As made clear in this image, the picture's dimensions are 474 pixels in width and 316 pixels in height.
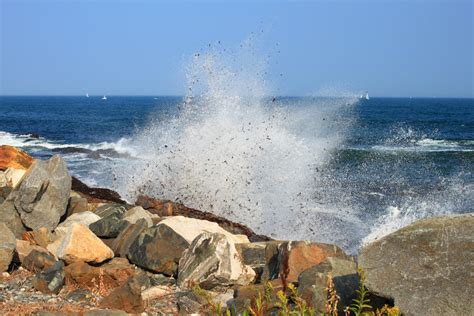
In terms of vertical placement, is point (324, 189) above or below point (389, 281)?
below

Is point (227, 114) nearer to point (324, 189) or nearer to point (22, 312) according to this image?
point (324, 189)

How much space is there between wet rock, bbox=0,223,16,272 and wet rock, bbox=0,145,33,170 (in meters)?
3.34

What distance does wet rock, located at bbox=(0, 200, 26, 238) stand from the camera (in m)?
8.10

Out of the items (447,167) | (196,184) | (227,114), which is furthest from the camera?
(447,167)

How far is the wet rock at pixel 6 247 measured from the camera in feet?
22.2

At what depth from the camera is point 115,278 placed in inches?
257

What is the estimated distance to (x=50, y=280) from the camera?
6262 millimetres

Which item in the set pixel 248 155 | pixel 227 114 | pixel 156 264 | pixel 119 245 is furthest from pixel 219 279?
pixel 227 114

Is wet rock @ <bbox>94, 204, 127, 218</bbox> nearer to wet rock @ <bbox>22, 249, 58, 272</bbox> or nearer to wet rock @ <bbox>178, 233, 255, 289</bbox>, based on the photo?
wet rock @ <bbox>22, 249, 58, 272</bbox>

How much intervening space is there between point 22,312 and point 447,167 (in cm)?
2304

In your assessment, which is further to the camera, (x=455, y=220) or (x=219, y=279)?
(x=219, y=279)

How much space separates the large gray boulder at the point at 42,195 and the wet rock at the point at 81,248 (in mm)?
1141

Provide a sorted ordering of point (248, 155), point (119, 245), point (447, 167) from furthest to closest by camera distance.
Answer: point (447, 167)
point (248, 155)
point (119, 245)

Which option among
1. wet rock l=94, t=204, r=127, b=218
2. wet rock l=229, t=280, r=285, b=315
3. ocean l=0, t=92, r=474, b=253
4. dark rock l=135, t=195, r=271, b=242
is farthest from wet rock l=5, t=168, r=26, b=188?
wet rock l=229, t=280, r=285, b=315
